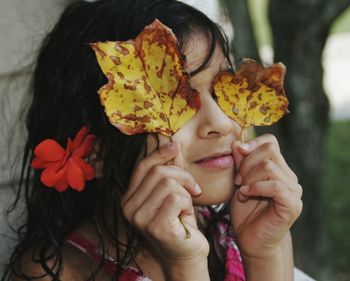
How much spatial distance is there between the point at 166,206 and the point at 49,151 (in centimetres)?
35

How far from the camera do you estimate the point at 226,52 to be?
177 cm

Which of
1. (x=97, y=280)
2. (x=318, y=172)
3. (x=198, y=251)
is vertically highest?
(x=198, y=251)

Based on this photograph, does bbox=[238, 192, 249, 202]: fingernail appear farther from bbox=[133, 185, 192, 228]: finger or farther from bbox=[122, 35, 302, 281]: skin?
bbox=[133, 185, 192, 228]: finger

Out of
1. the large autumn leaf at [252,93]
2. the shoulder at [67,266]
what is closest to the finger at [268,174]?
the large autumn leaf at [252,93]

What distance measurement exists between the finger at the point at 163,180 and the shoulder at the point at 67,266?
420 mm

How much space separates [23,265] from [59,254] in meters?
0.13

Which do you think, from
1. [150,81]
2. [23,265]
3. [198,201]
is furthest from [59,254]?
[150,81]

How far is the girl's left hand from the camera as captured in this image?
5.40 ft

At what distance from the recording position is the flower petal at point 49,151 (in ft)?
5.32

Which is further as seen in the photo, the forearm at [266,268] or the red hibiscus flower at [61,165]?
the forearm at [266,268]

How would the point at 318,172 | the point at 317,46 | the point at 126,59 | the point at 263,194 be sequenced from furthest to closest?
1. the point at 318,172
2. the point at 317,46
3. the point at 263,194
4. the point at 126,59

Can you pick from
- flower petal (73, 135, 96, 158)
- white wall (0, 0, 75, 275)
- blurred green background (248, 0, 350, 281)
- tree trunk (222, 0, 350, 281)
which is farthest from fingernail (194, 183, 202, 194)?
blurred green background (248, 0, 350, 281)

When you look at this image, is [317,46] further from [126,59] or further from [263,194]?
[126,59]

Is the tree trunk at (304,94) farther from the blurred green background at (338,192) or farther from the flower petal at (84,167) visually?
the flower petal at (84,167)
